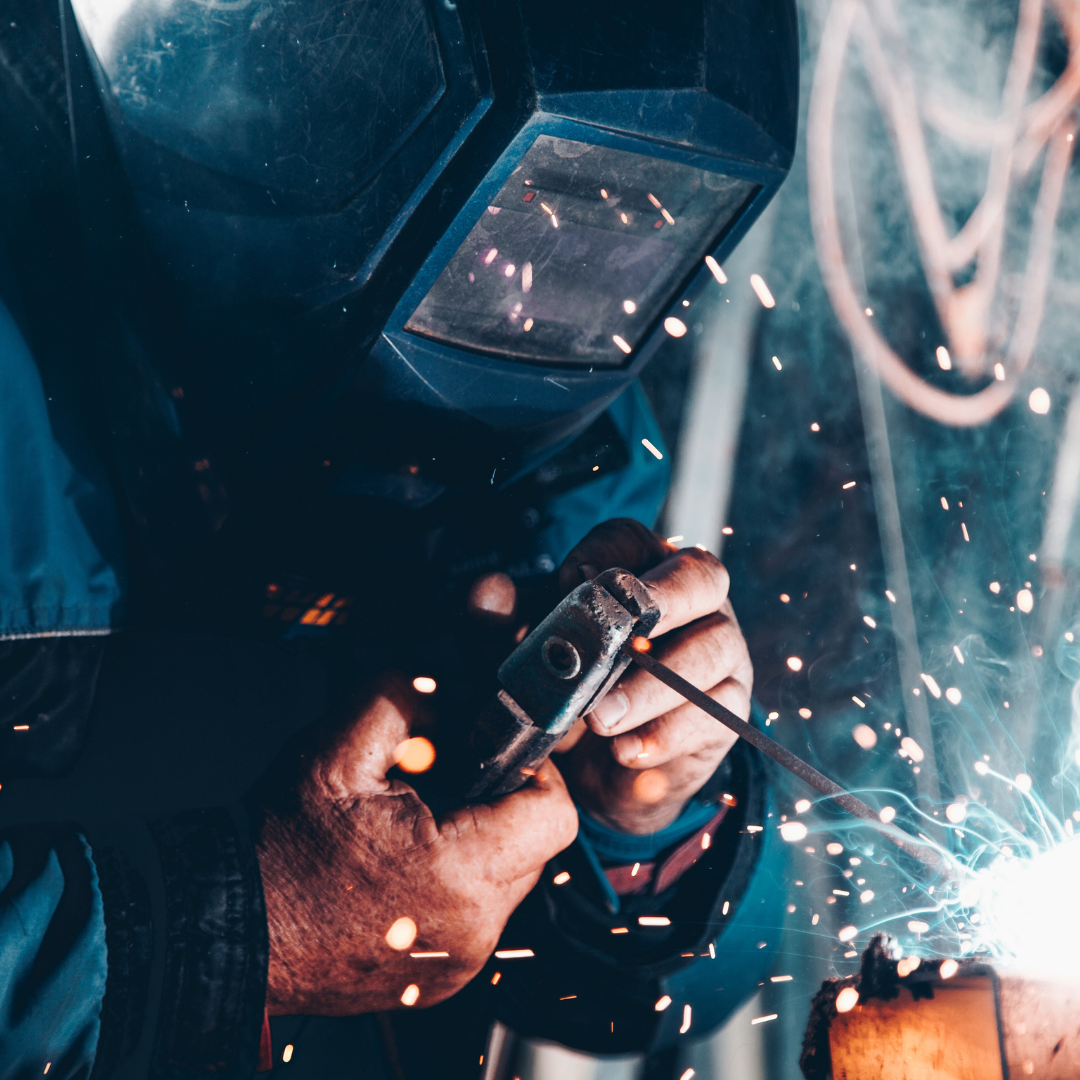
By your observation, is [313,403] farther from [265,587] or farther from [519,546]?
[519,546]

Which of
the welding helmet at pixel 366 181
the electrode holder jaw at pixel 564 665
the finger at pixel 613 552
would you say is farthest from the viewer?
the finger at pixel 613 552

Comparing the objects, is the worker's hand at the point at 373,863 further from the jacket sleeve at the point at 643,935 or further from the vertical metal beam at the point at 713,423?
the vertical metal beam at the point at 713,423

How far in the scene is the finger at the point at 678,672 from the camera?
114 cm

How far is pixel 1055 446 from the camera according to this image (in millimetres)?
2650

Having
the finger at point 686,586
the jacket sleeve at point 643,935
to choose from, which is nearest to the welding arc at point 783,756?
the finger at point 686,586

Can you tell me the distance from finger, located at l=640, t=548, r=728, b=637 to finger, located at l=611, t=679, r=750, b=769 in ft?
0.45

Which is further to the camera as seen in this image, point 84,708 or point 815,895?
point 815,895

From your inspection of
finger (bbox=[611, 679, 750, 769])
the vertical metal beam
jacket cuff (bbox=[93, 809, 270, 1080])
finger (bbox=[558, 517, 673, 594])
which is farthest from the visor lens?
the vertical metal beam

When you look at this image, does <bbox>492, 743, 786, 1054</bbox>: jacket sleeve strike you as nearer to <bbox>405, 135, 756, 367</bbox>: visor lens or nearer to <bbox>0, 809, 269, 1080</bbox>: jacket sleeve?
<bbox>0, 809, 269, 1080</bbox>: jacket sleeve

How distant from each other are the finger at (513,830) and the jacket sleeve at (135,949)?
10.9 inches

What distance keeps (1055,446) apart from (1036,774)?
1.13 meters

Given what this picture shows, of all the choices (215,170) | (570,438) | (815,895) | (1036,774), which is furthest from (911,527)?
(215,170)

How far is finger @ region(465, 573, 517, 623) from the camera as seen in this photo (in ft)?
3.97

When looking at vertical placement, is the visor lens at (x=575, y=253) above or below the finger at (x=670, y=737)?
above
